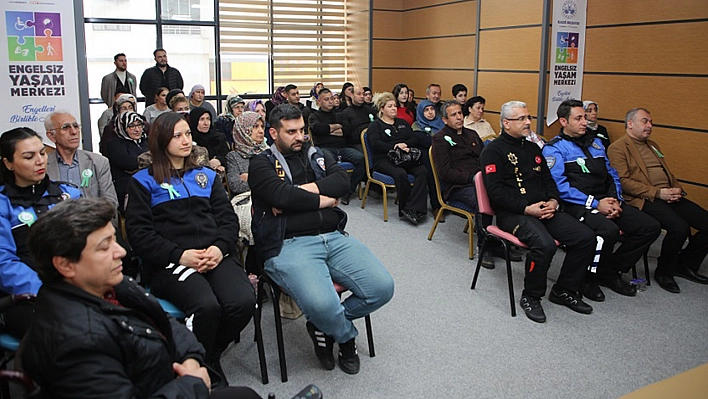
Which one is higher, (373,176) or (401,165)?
(401,165)

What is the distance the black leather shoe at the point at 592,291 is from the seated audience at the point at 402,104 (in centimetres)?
405

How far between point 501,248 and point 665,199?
1.28 meters

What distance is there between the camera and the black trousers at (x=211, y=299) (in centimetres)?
258

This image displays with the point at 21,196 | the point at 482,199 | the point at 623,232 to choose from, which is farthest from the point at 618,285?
the point at 21,196

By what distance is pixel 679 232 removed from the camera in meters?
4.16

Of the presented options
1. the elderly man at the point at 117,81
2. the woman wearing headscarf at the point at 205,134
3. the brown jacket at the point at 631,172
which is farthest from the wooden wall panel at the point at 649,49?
the elderly man at the point at 117,81

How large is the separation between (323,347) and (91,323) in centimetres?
161

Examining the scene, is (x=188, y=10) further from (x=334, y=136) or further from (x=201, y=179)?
(x=201, y=179)

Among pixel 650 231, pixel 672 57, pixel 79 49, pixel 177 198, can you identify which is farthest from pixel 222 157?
pixel 672 57

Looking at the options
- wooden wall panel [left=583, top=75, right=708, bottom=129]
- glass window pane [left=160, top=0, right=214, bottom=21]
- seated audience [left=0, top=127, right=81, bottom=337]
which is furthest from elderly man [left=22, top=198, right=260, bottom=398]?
glass window pane [left=160, top=0, right=214, bottom=21]

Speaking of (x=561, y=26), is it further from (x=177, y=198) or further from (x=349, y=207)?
(x=177, y=198)

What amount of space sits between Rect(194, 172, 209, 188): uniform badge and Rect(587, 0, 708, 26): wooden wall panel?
→ 473 centimetres

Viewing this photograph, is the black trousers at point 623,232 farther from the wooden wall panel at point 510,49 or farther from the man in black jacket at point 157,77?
the man in black jacket at point 157,77

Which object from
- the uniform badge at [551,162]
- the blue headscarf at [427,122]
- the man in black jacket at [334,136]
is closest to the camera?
the uniform badge at [551,162]
